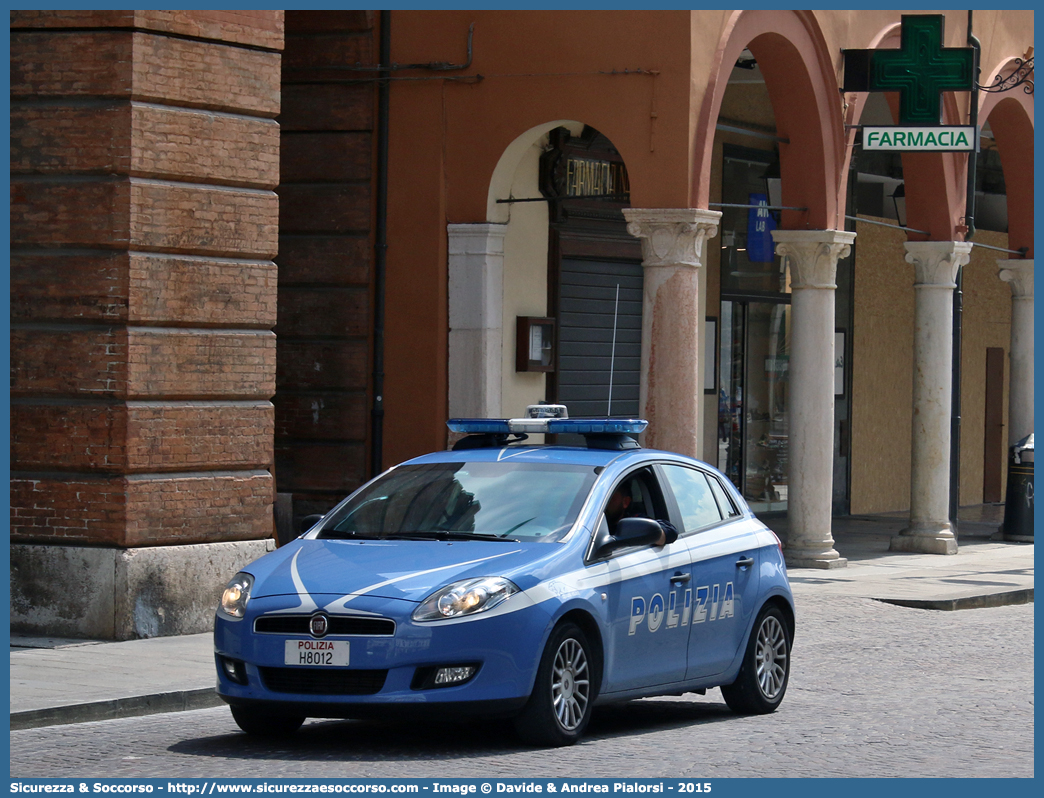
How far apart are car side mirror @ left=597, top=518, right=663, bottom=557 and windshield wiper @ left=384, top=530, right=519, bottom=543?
469mm

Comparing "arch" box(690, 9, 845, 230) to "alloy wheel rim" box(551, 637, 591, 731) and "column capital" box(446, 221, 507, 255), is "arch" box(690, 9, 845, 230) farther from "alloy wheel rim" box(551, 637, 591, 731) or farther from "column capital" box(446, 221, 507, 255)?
"alloy wheel rim" box(551, 637, 591, 731)

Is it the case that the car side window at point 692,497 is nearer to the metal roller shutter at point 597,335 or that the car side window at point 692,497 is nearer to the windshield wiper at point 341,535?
the windshield wiper at point 341,535

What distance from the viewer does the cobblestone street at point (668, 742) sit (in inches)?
309

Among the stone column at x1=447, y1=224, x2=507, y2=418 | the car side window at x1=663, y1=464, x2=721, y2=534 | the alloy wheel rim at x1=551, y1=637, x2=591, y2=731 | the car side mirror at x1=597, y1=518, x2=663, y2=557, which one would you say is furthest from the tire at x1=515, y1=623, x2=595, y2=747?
the stone column at x1=447, y1=224, x2=507, y2=418

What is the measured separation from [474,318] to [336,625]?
9.68 m

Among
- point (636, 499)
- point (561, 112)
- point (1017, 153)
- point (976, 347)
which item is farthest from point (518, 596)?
point (976, 347)

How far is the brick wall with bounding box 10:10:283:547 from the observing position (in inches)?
486

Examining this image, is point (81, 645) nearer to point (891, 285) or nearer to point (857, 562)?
point (857, 562)

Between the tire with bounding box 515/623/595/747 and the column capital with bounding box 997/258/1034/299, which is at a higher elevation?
the column capital with bounding box 997/258/1034/299

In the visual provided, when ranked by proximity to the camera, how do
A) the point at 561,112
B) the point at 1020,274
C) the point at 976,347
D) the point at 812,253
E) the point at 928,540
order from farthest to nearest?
the point at 976,347
the point at 1020,274
the point at 928,540
the point at 812,253
the point at 561,112

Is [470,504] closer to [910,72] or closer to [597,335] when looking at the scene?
[597,335]

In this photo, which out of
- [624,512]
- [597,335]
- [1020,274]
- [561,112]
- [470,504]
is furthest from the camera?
[1020,274]

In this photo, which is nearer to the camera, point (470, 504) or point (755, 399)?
point (470, 504)

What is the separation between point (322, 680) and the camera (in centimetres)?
802
